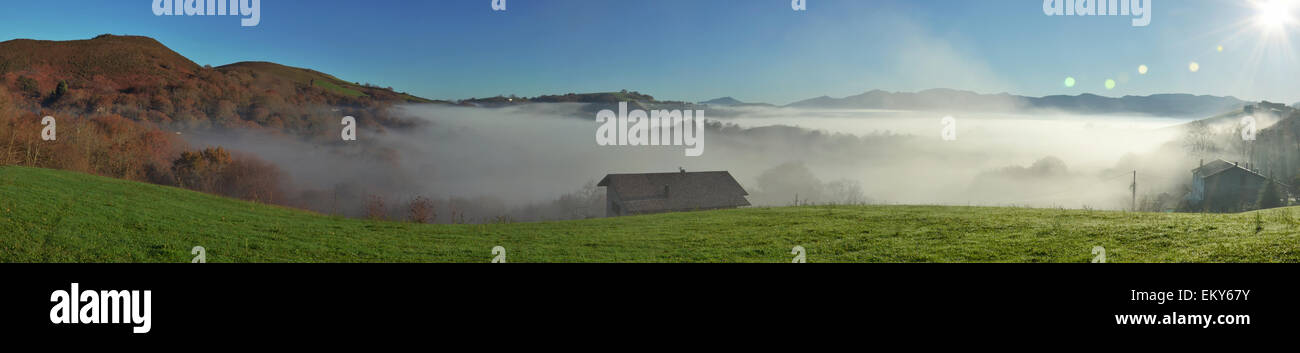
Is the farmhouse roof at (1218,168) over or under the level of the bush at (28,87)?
under

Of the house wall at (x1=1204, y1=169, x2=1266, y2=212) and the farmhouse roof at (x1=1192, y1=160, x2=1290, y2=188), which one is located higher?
the farmhouse roof at (x1=1192, y1=160, x2=1290, y2=188)

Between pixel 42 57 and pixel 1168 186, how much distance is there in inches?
5244

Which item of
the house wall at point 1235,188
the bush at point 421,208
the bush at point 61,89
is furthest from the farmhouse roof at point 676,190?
the bush at point 61,89

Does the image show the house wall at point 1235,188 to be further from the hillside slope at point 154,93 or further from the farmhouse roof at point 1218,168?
the hillside slope at point 154,93

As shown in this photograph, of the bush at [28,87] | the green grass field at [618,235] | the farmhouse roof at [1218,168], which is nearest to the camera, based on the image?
the green grass field at [618,235]

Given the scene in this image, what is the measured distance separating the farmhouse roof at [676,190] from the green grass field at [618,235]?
66.3ft

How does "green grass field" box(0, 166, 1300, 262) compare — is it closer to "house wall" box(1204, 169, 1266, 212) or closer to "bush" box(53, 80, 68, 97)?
"house wall" box(1204, 169, 1266, 212)

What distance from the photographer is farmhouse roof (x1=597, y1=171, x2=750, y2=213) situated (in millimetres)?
49625

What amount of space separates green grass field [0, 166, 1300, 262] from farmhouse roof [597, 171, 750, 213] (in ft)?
66.3

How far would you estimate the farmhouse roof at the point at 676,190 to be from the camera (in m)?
49.6

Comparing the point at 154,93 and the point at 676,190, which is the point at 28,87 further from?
the point at 676,190

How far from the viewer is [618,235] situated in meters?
24.8

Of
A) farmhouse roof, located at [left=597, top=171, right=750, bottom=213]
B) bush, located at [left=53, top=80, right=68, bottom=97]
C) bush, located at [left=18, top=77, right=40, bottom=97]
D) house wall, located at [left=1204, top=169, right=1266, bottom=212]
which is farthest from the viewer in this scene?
bush, located at [left=53, top=80, right=68, bottom=97]

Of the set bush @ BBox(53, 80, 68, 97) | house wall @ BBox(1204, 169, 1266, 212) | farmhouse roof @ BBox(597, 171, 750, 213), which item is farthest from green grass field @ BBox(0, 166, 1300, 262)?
bush @ BBox(53, 80, 68, 97)
